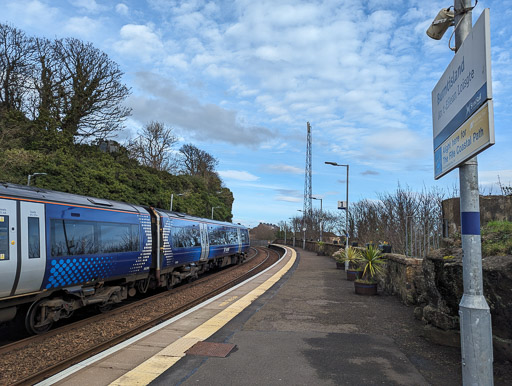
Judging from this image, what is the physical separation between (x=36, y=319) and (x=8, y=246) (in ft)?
6.75

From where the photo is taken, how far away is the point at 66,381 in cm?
450

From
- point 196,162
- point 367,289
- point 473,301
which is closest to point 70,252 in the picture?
point 473,301

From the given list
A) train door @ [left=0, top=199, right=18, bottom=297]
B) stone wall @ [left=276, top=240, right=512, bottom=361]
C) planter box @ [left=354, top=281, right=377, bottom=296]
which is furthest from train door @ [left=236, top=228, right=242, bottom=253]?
train door @ [left=0, top=199, right=18, bottom=297]

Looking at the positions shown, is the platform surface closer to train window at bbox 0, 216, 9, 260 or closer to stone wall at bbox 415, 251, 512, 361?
stone wall at bbox 415, 251, 512, 361

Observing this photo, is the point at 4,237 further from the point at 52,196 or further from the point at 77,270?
the point at 77,270

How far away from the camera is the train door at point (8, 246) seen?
6.51 m

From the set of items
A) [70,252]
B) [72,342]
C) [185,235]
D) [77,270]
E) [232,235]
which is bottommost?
[72,342]

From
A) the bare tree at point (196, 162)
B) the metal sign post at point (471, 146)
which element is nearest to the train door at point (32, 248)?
the metal sign post at point (471, 146)

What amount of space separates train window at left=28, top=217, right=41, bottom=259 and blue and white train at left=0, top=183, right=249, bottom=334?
0.8 inches

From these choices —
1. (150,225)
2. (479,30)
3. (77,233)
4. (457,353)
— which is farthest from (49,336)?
(479,30)

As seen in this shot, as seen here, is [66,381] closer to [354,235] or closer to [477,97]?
[477,97]

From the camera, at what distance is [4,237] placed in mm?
6559

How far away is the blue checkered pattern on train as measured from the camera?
7.74 meters

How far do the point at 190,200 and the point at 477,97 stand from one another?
157ft
